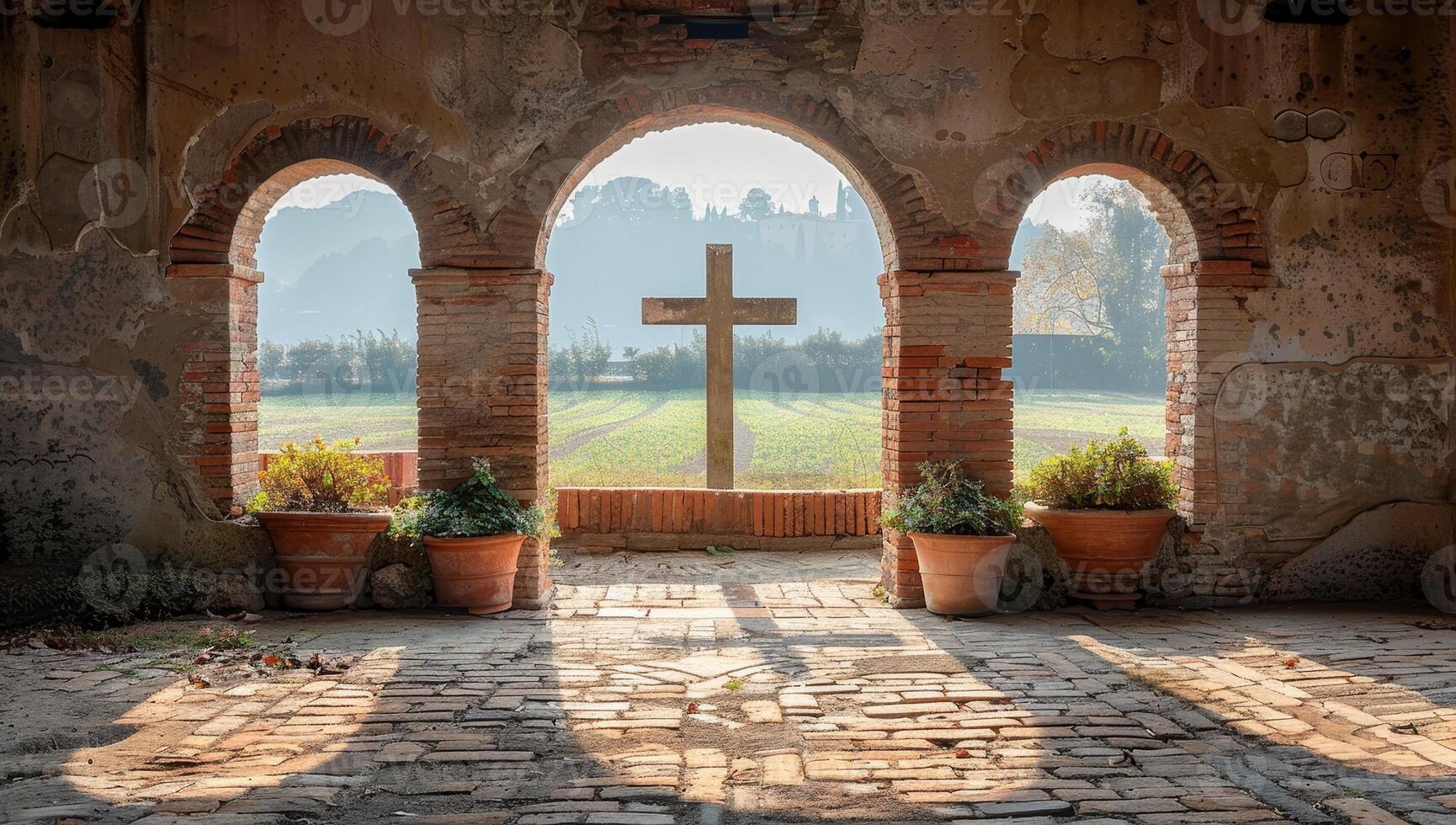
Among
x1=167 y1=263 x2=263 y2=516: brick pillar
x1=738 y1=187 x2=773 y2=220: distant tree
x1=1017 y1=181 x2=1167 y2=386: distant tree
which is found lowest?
x1=167 y1=263 x2=263 y2=516: brick pillar

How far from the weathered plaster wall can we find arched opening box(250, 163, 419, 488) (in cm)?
76

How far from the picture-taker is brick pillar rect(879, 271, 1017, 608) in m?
7.08

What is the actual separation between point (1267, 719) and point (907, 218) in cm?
397

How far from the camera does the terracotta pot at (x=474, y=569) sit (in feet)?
22.0

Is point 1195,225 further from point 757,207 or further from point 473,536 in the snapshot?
point 757,207

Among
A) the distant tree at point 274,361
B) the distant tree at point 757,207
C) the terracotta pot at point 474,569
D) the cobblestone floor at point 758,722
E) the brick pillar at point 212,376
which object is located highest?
the distant tree at point 757,207

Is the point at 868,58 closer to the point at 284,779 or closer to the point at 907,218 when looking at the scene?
the point at 907,218

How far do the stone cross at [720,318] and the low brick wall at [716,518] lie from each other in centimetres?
42

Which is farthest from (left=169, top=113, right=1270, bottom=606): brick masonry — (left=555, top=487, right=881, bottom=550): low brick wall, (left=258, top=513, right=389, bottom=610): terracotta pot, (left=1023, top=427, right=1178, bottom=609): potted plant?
(left=555, top=487, right=881, bottom=550): low brick wall

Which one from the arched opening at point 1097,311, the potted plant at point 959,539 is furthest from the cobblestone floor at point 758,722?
the arched opening at point 1097,311

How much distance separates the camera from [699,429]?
24281 millimetres

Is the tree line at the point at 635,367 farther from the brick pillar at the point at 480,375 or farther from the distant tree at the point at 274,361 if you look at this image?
the brick pillar at the point at 480,375

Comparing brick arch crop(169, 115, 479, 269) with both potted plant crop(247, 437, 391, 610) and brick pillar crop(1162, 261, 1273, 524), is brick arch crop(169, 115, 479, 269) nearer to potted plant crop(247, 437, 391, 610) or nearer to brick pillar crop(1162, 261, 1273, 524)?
potted plant crop(247, 437, 391, 610)

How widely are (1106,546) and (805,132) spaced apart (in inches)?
141
